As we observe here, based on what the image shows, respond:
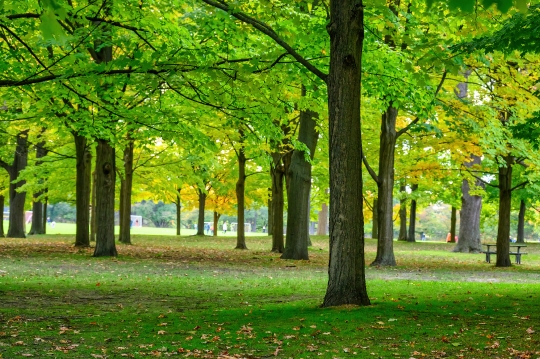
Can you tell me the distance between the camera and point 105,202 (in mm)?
20062

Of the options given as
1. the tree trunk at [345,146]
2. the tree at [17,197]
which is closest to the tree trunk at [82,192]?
the tree at [17,197]

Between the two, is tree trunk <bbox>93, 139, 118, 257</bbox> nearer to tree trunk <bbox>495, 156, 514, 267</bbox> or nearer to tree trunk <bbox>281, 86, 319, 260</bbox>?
tree trunk <bbox>281, 86, 319, 260</bbox>

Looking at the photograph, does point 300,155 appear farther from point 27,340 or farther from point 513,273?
point 27,340

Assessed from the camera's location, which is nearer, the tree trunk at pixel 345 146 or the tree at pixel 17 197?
the tree trunk at pixel 345 146

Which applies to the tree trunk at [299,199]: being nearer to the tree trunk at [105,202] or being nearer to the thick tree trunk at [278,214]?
the thick tree trunk at [278,214]

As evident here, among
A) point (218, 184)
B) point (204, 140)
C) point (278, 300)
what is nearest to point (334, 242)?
point (278, 300)

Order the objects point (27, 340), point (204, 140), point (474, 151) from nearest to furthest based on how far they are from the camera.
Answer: point (27, 340) → point (204, 140) → point (474, 151)

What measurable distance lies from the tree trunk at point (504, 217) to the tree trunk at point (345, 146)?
13320mm

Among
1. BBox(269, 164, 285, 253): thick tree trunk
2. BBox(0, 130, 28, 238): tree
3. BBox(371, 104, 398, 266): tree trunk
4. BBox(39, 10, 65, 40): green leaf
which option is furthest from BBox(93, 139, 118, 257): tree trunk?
BBox(39, 10, 65, 40): green leaf

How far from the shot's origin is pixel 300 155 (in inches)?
841

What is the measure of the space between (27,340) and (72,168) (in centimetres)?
2298

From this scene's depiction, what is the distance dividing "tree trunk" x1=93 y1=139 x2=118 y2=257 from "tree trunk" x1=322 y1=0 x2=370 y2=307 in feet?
39.7

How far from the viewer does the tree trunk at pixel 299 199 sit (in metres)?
21.4

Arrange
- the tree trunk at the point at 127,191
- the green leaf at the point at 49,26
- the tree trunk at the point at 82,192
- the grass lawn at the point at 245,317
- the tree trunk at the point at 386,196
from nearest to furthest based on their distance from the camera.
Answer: the green leaf at the point at 49,26 < the grass lawn at the point at 245,317 < the tree trunk at the point at 386,196 < the tree trunk at the point at 82,192 < the tree trunk at the point at 127,191
